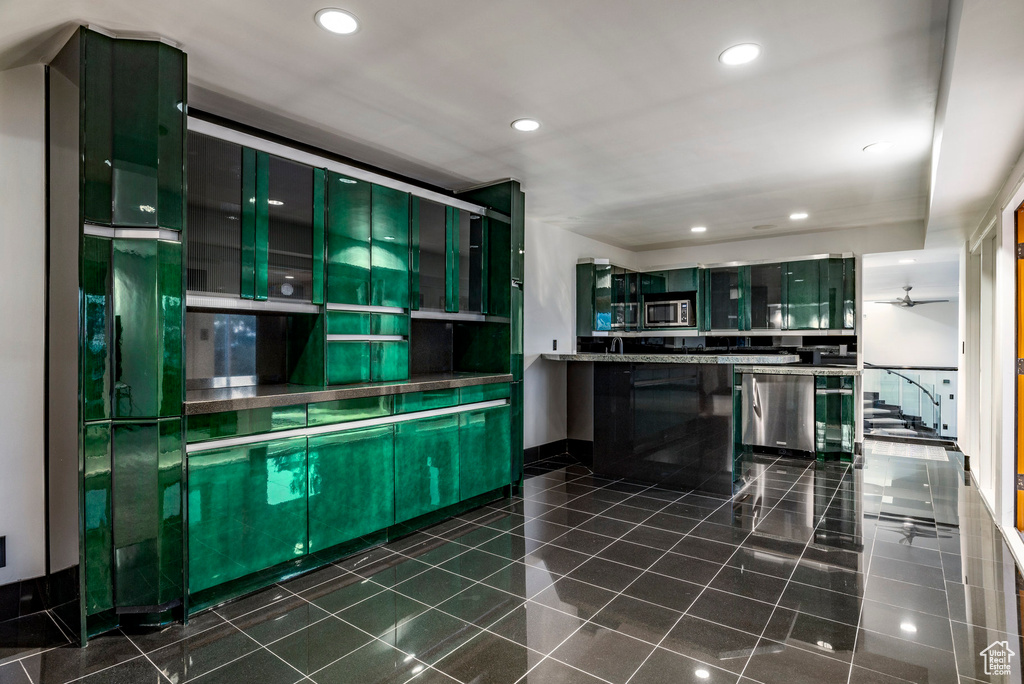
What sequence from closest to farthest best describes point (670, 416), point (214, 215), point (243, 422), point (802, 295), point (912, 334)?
1. point (243, 422)
2. point (214, 215)
3. point (670, 416)
4. point (802, 295)
5. point (912, 334)

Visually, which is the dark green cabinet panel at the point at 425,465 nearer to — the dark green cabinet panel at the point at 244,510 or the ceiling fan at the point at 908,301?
the dark green cabinet panel at the point at 244,510

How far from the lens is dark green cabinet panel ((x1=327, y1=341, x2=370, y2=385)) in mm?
3215

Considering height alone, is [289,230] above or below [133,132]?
below

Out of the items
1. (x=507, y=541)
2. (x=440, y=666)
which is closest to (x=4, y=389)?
(x=440, y=666)

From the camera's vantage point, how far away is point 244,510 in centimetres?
255

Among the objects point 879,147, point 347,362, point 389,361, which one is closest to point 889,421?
point 879,147

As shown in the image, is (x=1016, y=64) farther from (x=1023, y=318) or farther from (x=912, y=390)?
(x=912, y=390)

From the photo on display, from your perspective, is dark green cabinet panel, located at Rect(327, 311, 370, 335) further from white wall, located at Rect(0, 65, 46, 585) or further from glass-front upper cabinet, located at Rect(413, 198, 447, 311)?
white wall, located at Rect(0, 65, 46, 585)

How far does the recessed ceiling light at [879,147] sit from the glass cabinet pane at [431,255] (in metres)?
2.79

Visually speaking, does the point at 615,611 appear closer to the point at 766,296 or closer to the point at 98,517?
the point at 98,517

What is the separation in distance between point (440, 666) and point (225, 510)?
1211mm

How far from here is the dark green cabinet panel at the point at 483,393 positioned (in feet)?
12.6

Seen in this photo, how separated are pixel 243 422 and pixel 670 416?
317cm

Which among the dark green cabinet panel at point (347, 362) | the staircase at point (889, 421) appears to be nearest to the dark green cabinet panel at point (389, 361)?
the dark green cabinet panel at point (347, 362)
